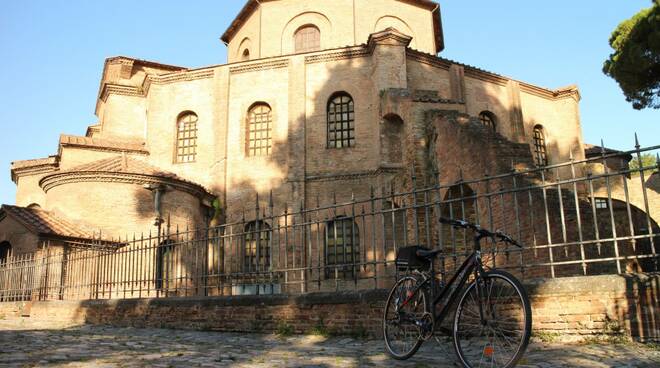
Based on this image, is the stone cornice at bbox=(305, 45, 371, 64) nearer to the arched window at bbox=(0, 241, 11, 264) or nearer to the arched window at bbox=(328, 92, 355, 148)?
the arched window at bbox=(328, 92, 355, 148)

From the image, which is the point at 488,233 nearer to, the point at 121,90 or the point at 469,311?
the point at 469,311

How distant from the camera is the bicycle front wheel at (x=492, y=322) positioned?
4082mm

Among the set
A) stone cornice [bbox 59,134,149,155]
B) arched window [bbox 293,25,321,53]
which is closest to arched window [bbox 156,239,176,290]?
stone cornice [bbox 59,134,149,155]

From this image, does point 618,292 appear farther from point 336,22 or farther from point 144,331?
point 336,22

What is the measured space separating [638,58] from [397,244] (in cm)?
916

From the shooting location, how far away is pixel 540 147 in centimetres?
2422


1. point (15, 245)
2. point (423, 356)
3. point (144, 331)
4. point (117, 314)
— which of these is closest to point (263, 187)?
point (15, 245)

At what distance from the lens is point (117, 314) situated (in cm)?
1030

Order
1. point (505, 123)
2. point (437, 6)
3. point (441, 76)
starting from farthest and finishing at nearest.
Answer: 1. point (437, 6)
2. point (505, 123)
3. point (441, 76)

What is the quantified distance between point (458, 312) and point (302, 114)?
16.2m

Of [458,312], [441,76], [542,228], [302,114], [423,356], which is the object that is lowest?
[423,356]

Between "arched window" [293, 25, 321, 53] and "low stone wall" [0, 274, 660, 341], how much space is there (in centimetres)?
1567

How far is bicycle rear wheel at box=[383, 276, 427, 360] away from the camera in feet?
16.9

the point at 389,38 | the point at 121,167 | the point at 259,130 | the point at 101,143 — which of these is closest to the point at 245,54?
the point at 259,130
